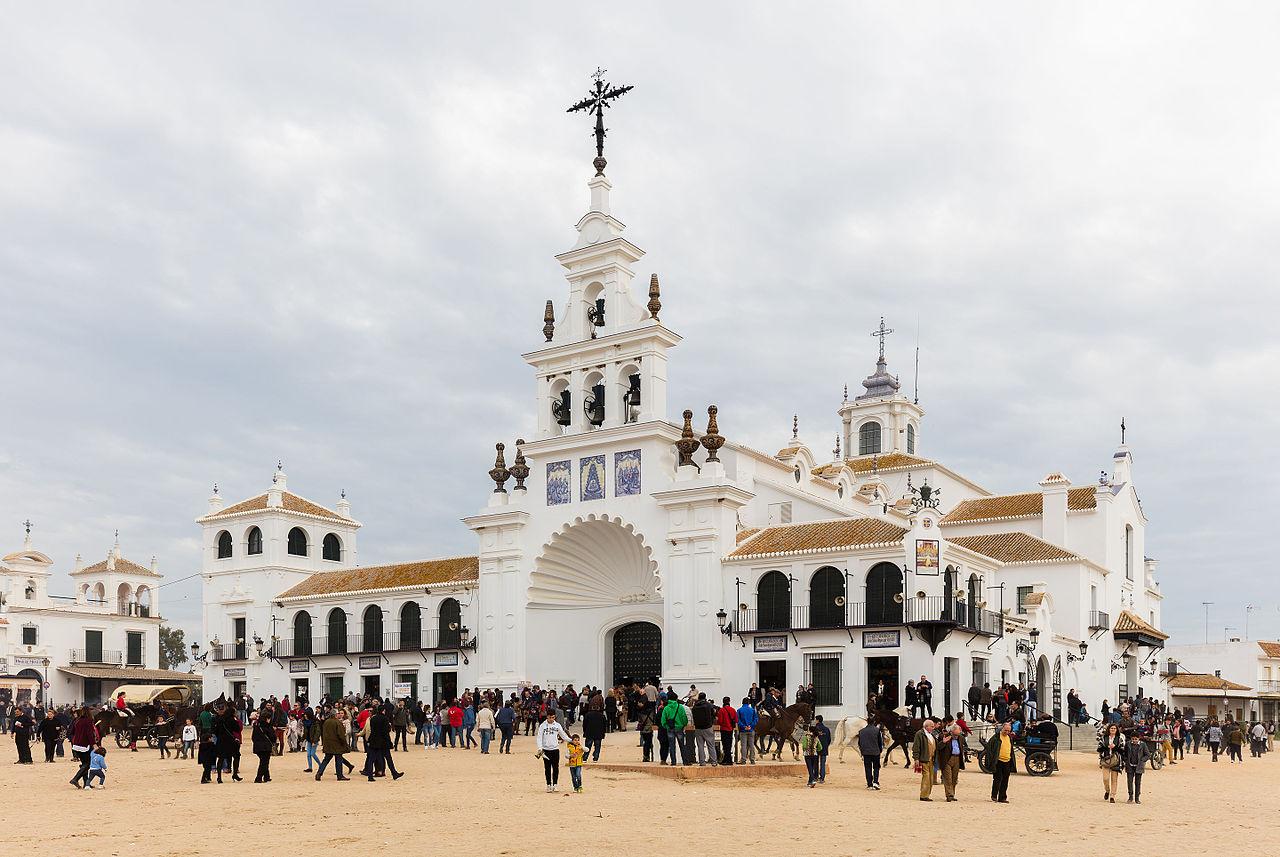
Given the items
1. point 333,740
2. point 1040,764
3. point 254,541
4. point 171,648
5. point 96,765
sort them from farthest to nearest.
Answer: point 171,648 → point 254,541 → point 1040,764 → point 333,740 → point 96,765

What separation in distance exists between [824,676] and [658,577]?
20.7ft

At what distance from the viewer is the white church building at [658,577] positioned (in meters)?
38.7

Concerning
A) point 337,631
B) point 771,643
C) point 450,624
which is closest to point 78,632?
point 337,631

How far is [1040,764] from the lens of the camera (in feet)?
93.7

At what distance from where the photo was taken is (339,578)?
172 ft

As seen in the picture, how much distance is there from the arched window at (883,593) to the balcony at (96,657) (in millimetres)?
47510

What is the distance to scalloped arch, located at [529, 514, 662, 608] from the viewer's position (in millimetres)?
43344

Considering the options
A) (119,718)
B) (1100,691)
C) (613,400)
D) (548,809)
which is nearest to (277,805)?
(548,809)

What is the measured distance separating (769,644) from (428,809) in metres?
20.0

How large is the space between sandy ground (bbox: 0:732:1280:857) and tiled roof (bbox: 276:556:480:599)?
1924 centimetres

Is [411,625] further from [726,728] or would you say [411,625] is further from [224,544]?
[726,728]

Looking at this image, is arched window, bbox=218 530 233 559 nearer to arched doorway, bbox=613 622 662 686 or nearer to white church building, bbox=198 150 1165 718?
white church building, bbox=198 150 1165 718

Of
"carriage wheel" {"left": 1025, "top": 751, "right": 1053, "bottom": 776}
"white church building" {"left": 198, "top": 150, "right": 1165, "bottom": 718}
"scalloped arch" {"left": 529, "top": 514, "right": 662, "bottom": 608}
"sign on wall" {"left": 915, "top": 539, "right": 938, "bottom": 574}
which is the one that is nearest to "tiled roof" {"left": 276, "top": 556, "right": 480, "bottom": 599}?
"white church building" {"left": 198, "top": 150, "right": 1165, "bottom": 718}

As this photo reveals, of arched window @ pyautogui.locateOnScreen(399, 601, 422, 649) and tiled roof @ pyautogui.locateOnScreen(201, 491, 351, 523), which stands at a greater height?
tiled roof @ pyautogui.locateOnScreen(201, 491, 351, 523)
